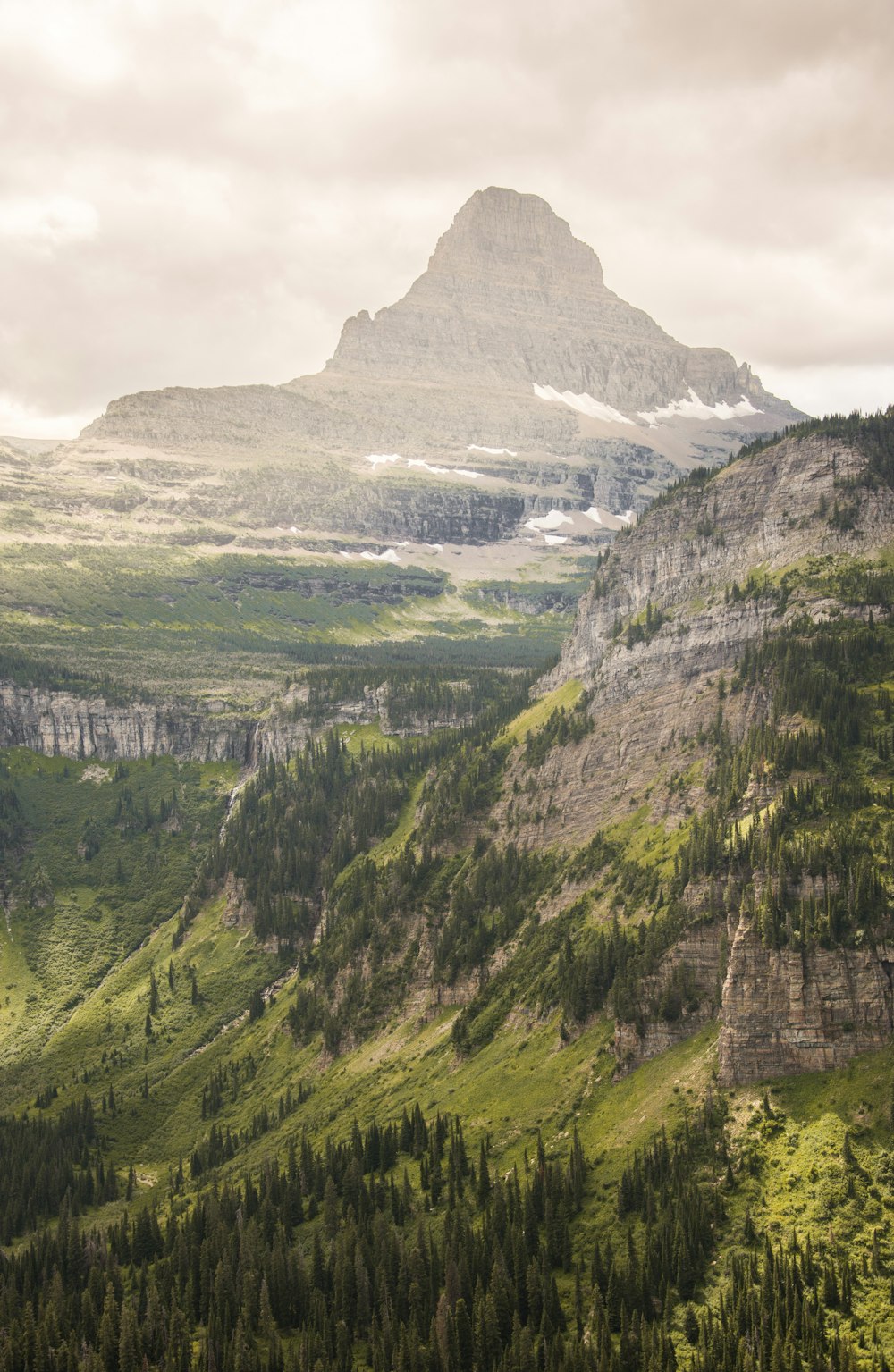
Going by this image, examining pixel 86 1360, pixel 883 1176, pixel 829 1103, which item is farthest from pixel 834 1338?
pixel 86 1360

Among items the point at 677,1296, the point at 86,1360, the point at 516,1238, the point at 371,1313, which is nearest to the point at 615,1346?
the point at 677,1296

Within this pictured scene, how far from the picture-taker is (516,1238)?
198500 millimetres

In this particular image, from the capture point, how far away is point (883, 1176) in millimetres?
184250

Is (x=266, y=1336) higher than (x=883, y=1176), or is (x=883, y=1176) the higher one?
(x=883, y=1176)

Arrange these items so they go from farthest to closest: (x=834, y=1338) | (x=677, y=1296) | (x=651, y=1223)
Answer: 1. (x=651, y=1223)
2. (x=677, y=1296)
3. (x=834, y=1338)

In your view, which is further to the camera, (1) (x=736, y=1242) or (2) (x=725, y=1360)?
(1) (x=736, y=1242)

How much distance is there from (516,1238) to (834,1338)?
4973 centimetres

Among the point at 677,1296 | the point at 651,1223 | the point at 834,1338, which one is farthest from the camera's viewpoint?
the point at 651,1223

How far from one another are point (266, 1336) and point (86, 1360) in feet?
84.3

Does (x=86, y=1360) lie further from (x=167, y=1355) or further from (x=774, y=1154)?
(x=774, y=1154)

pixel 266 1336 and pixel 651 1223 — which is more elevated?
pixel 651 1223

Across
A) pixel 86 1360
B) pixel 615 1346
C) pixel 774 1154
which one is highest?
pixel 774 1154

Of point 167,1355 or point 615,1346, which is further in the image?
point 167,1355

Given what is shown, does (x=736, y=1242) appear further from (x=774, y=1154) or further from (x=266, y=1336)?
(x=266, y=1336)
